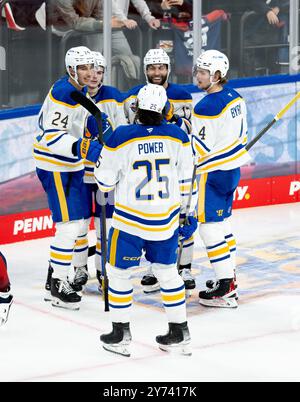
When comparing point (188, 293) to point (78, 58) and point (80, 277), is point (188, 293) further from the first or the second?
point (78, 58)

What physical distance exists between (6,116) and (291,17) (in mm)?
2830

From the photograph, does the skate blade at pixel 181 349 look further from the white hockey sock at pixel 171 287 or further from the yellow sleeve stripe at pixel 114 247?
the yellow sleeve stripe at pixel 114 247

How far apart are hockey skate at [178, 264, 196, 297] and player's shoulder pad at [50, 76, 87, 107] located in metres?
1.24

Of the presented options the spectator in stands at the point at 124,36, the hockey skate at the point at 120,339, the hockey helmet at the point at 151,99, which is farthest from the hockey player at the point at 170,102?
the spectator in stands at the point at 124,36

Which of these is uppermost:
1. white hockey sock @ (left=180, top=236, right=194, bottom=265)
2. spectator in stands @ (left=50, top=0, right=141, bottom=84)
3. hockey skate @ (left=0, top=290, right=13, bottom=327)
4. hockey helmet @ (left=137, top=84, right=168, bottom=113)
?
spectator in stands @ (left=50, top=0, right=141, bottom=84)

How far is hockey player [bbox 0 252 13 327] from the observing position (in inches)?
238

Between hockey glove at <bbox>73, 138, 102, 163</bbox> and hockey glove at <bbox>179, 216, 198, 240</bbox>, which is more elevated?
hockey glove at <bbox>73, 138, 102, 163</bbox>

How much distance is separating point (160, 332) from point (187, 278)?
0.89 meters

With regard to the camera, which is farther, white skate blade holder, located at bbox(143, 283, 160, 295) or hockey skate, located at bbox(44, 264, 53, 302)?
white skate blade holder, located at bbox(143, 283, 160, 295)

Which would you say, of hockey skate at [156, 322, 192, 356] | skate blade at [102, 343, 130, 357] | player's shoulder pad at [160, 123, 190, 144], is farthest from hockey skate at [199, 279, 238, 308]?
player's shoulder pad at [160, 123, 190, 144]

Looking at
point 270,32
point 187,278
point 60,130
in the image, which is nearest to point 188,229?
point 187,278

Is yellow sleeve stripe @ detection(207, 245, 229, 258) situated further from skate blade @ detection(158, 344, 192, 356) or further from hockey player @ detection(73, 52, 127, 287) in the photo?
skate blade @ detection(158, 344, 192, 356)
